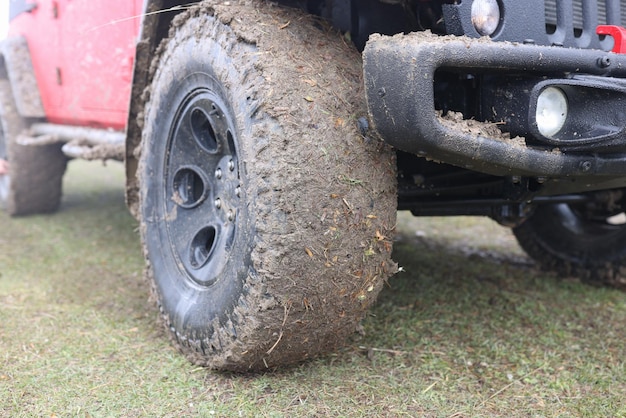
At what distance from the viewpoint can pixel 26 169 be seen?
450 centimetres

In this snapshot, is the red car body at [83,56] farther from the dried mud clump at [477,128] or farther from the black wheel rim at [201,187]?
the dried mud clump at [477,128]

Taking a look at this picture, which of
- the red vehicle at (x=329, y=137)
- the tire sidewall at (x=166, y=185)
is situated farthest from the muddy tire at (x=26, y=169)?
the tire sidewall at (x=166, y=185)

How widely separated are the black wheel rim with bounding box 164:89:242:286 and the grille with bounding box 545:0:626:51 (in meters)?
1.02

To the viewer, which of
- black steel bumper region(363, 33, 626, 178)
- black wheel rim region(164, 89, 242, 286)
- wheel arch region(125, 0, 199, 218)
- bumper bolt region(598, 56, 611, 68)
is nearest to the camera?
black steel bumper region(363, 33, 626, 178)

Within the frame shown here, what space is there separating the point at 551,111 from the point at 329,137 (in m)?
0.60

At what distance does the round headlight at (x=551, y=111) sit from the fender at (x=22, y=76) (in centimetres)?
344

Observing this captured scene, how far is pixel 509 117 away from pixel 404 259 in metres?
2.05

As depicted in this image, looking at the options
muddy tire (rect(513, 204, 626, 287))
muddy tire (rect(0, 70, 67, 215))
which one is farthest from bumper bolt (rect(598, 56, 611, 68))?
muddy tire (rect(0, 70, 67, 215))

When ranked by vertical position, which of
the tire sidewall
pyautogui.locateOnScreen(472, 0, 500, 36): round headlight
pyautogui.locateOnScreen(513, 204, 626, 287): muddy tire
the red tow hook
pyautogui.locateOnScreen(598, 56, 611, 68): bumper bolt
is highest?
pyautogui.locateOnScreen(472, 0, 500, 36): round headlight

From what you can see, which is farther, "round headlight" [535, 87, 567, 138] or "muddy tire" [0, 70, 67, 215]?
"muddy tire" [0, 70, 67, 215]

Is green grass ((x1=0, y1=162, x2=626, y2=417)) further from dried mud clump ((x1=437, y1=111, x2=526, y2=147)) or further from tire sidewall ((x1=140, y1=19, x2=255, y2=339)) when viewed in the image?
dried mud clump ((x1=437, y1=111, x2=526, y2=147))

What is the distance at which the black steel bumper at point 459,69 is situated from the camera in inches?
60.9

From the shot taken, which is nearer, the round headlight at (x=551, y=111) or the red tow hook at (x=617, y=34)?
the round headlight at (x=551, y=111)

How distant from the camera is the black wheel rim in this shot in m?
2.12
